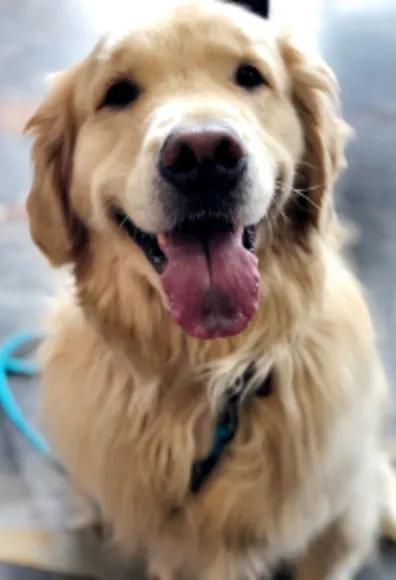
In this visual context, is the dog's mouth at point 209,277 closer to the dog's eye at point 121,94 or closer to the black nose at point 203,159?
the black nose at point 203,159

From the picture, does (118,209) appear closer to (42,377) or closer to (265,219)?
(265,219)

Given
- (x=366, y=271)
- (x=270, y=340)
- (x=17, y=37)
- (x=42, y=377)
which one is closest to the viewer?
(x=270, y=340)

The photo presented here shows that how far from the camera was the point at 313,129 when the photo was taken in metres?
1.33

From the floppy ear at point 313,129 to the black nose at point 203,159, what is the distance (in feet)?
0.79

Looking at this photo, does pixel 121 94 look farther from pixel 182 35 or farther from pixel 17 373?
pixel 17 373

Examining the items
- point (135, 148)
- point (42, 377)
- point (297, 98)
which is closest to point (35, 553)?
point (42, 377)

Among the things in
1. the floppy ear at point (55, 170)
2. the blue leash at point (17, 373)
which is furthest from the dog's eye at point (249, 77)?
the blue leash at point (17, 373)

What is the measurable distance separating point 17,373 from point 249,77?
3.61 feet

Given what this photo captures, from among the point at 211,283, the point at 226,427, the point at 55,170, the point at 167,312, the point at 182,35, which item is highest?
the point at 182,35

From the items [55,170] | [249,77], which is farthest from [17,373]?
[249,77]

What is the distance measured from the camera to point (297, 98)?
1.33 m

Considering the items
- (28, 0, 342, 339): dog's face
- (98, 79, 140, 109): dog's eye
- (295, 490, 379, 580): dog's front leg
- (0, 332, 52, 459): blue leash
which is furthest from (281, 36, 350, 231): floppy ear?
(0, 332, 52, 459): blue leash

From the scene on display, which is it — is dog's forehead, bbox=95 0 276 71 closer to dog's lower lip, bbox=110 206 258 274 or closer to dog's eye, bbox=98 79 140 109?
dog's eye, bbox=98 79 140 109

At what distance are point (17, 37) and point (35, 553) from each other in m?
2.54
